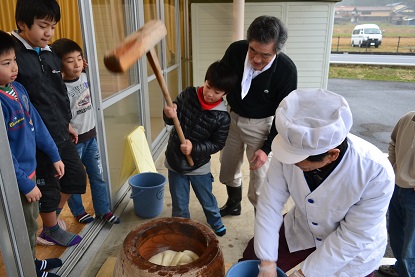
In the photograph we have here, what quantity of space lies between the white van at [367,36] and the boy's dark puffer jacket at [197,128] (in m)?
19.0

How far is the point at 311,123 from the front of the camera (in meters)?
1.07

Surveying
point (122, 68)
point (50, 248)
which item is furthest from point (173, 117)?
point (50, 248)

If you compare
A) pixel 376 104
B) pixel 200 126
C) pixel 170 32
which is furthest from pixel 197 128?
pixel 376 104

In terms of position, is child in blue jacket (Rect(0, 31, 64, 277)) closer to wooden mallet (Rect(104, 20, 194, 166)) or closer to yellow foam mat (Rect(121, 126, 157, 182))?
wooden mallet (Rect(104, 20, 194, 166))

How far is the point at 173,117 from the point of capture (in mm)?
1747

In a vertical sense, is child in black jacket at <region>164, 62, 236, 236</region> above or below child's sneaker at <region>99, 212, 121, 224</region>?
above

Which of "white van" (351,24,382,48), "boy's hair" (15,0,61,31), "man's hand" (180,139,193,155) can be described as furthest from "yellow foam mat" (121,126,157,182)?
"white van" (351,24,382,48)

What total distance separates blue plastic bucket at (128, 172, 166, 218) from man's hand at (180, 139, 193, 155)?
2.16 feet

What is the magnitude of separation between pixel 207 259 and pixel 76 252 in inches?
51.2

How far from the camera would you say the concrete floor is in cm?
219

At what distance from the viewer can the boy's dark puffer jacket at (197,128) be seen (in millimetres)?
2025

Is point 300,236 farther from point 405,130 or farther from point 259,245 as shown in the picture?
point 405,130

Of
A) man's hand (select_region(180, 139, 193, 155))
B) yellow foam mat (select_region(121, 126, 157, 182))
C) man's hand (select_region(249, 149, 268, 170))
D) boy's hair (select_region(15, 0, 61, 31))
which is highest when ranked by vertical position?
boy's hair (select_region(15, 0, 61, 31))

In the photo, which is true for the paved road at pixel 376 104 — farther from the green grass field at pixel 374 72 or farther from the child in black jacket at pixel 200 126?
the child in black jacket at pixel 200 126
